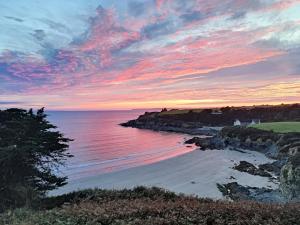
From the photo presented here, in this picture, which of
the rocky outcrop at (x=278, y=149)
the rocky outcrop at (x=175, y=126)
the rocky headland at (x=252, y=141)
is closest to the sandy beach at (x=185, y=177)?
the rocky headland at (x=252, y=141)

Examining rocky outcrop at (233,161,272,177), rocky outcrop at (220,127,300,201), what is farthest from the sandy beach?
rocky outcrop at (220,127,300,201)

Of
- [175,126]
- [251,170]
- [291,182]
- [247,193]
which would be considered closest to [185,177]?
[251,170]

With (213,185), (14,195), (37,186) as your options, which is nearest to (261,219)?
(14,195)

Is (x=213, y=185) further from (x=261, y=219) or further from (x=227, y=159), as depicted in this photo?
(x=261, y=219)

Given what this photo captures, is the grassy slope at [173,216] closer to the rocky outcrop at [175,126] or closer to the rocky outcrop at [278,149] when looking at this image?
the rocky outcrop at [278,149]

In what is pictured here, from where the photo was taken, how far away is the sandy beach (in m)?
33.5

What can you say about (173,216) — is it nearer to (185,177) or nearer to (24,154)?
(24,154)

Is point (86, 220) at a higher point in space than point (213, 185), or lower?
higher

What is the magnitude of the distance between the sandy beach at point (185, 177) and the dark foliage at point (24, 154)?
11933mm

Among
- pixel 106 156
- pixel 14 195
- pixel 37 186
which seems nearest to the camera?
pixel 14 195

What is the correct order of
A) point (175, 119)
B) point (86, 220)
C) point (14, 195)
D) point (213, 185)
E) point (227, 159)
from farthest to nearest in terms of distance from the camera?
point (175, 119), point (227, 159), point (213, 185), point (14, 195), point (86, 220)

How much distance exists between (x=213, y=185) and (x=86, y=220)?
2618 cm

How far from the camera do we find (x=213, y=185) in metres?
33.6

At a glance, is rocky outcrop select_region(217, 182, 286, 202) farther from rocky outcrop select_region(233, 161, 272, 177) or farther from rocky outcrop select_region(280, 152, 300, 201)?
rocky outcrop select_region(233, 161, 272, 177)
